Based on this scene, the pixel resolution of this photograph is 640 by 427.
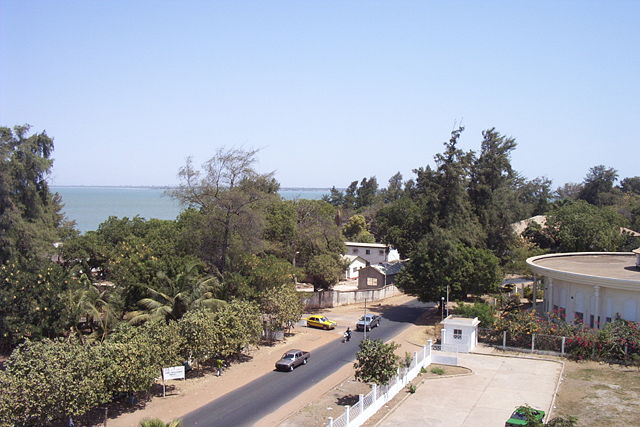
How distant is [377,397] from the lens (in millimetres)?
24859

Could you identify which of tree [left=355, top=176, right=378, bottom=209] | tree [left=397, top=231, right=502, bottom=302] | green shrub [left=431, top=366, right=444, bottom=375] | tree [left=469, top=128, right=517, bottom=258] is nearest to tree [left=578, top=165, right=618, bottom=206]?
tree [left=355, top=176, right=378, bottom=209]

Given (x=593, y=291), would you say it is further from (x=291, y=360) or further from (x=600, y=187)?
(x=600, y=187)

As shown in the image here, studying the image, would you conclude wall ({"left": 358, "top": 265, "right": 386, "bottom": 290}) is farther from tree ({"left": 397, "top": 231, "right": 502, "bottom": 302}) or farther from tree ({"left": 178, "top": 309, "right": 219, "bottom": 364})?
tree ({"left": 178, "top": 309, "right": 219, "bottom": 364})

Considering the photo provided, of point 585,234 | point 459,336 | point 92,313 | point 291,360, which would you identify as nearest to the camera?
point 92,313

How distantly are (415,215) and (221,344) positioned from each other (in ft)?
99.1

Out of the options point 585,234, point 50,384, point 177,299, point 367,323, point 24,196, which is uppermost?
point 24,196

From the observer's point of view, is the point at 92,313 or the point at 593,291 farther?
the point at 593,291

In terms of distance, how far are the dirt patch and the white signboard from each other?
16993mm

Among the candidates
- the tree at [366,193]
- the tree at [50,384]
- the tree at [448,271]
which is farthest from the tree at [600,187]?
the tree at [50,384]

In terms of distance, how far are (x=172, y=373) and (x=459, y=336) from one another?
17.8 m

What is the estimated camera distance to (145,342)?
2512cm

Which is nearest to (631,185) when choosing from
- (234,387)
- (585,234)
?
(585,234)

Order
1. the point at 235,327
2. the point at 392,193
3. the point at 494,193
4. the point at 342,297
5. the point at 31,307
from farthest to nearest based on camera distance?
the point at 392,193 → the point at 494,193 → the point at 342,297 → the point at 235,327 → the point at 31,307

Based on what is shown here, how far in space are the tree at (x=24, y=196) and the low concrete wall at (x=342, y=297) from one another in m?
22.3
